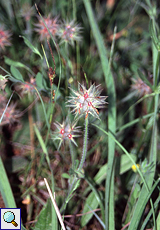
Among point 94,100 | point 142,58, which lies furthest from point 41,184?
point 142,58

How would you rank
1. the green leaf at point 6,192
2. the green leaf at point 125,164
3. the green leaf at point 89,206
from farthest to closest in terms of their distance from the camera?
the green leaf at point 125,164 → the green leaf at point 89,206 → the green leaf at point 6,192

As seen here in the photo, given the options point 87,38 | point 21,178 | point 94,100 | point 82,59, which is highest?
point 87,38

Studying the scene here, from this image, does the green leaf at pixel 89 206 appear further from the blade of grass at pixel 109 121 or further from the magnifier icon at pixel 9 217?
the magnifier icon at pixel 9 217

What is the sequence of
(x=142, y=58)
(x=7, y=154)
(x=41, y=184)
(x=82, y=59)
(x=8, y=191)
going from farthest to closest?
(x=142, y=58), (x=82, y=59), (x=7, y=154), (x=41, y=184), (x=8, y=191)

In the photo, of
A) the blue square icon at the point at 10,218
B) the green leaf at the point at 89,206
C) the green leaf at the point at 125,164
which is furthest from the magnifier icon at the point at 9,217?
the green leaf at the point at 125,164

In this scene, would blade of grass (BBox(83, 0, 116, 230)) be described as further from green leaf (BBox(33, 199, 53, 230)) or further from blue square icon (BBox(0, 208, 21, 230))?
blue square icon (BBox(0, 208, 21, 230))

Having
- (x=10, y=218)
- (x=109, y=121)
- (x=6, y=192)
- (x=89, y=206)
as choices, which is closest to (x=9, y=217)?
(x=10, y=218)

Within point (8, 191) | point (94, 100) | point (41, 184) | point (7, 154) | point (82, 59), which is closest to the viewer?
point (94, 100)

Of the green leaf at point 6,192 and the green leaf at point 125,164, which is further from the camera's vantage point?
the green leaf at point 125,164

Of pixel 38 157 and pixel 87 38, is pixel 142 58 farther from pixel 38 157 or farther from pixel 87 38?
pixel 38 157
